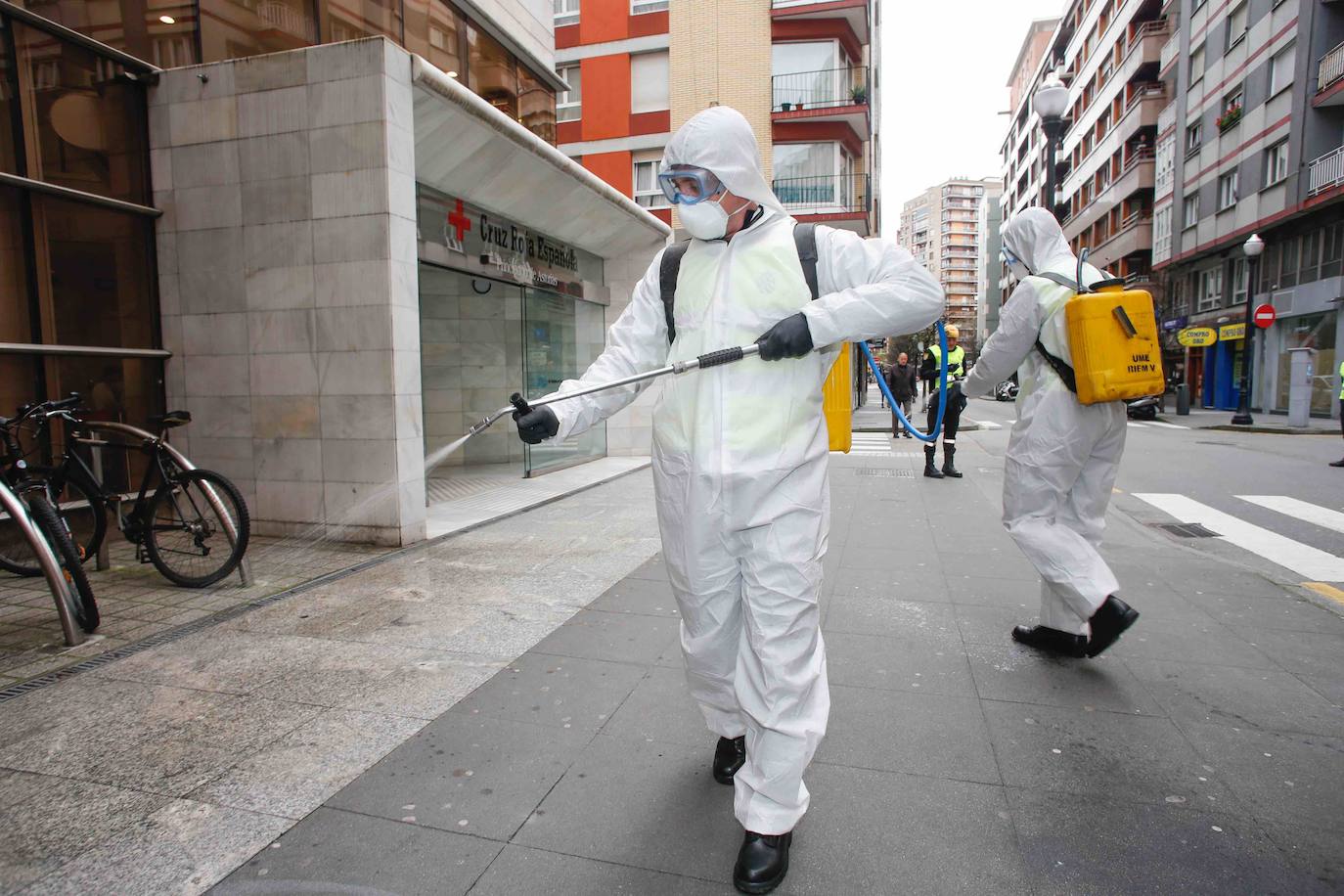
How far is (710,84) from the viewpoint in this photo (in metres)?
22.1

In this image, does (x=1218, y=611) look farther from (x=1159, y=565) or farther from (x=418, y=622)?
(x=418, y=622)

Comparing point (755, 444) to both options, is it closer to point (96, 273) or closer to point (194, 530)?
point (194, 530)

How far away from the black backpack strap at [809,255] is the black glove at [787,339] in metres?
0.23

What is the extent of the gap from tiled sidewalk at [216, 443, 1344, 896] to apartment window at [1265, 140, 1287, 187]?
27127 mm

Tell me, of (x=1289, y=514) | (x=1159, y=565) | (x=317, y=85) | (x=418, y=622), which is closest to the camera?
(x=418, y=622)

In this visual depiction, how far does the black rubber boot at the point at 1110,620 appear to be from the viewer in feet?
11.0

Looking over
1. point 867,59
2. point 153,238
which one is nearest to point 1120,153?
point 867,59

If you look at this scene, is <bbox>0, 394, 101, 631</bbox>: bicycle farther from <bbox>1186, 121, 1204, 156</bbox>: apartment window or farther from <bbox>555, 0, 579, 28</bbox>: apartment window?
<bbox>1186, 121, 1204, 156</bbox>: apartment window

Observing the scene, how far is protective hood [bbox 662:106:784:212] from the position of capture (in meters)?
2.33

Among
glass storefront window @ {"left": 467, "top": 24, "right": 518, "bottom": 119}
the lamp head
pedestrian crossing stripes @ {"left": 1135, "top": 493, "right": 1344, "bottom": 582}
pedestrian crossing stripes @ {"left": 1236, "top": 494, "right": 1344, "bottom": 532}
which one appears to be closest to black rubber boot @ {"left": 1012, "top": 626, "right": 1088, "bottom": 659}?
pedestrian crossing stripes @ {"left": 1135, "top": 493, "right": 1344, "bottom": 582}

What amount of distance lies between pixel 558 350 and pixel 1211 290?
99.0ft

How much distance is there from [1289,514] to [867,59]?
25.5 meters

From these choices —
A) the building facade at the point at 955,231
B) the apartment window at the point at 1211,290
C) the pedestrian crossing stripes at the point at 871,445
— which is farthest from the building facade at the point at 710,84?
the building facade at the point at 955,231

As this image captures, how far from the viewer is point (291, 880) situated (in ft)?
6.80
